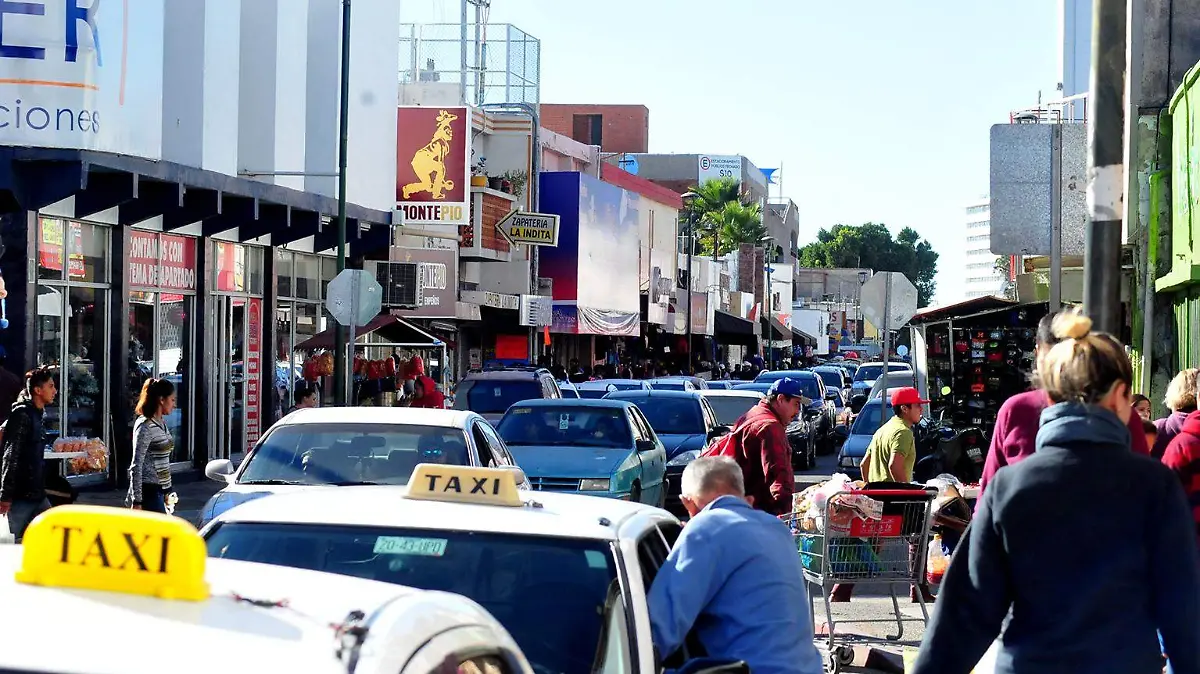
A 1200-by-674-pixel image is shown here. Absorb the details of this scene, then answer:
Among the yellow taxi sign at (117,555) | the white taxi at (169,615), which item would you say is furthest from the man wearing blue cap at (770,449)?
the yellow taxi sign at (117,555)

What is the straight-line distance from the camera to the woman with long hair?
1216cm

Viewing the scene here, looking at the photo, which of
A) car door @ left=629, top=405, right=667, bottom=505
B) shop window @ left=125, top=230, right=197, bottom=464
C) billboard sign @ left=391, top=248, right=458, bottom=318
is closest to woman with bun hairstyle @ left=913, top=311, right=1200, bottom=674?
car door @ left=629, top=405, right=667, bottom=505

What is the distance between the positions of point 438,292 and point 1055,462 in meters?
38.6

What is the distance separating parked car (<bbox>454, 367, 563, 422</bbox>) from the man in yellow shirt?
11.2 metres

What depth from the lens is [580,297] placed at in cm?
5416

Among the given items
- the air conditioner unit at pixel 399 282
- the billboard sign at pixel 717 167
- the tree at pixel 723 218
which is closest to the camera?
the air conditioner unit at pixel 399 282

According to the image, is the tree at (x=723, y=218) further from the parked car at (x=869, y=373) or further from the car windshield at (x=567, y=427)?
the car windshield at (x=567, y=427)

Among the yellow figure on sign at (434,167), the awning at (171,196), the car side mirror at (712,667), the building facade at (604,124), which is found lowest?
the car side mirror at (712,667)

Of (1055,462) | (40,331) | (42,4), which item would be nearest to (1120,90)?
(1055,462)

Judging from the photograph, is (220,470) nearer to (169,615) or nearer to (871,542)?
(871,542)

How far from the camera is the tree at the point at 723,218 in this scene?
306 ft

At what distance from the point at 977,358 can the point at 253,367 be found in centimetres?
1192

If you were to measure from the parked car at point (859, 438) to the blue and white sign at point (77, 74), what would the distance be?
10007 millimetres

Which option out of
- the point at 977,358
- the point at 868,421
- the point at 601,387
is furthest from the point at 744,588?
the point at 601,387
